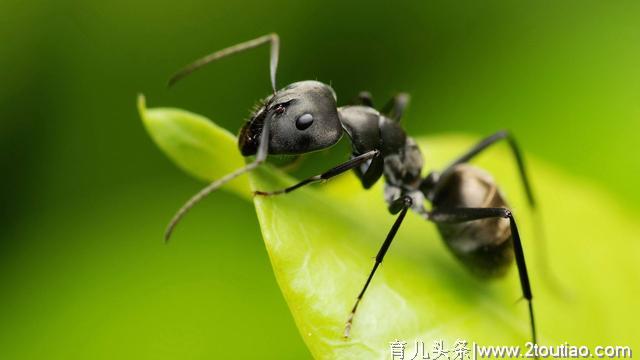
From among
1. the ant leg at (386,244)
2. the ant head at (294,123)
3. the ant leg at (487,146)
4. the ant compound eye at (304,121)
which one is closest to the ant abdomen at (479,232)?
the ant leg at (487,146)

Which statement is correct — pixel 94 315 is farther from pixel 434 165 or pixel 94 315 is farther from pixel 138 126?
pixel 434 165

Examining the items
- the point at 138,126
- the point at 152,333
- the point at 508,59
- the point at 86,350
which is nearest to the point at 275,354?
the point at 152,333

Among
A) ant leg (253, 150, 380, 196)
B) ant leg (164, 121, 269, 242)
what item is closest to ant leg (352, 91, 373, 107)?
ant leg (253, 150, 380, 196)

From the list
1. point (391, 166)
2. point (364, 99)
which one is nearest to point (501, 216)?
point (391, 166)

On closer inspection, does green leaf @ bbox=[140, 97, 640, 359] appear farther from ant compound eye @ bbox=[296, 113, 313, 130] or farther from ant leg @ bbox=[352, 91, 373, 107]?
ant leg @ bbox=[352, 91, 373, 107]

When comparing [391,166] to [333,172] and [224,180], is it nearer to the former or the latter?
[333,172]

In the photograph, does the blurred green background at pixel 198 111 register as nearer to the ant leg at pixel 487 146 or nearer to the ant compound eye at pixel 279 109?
the ant leg at pixel 487 146
